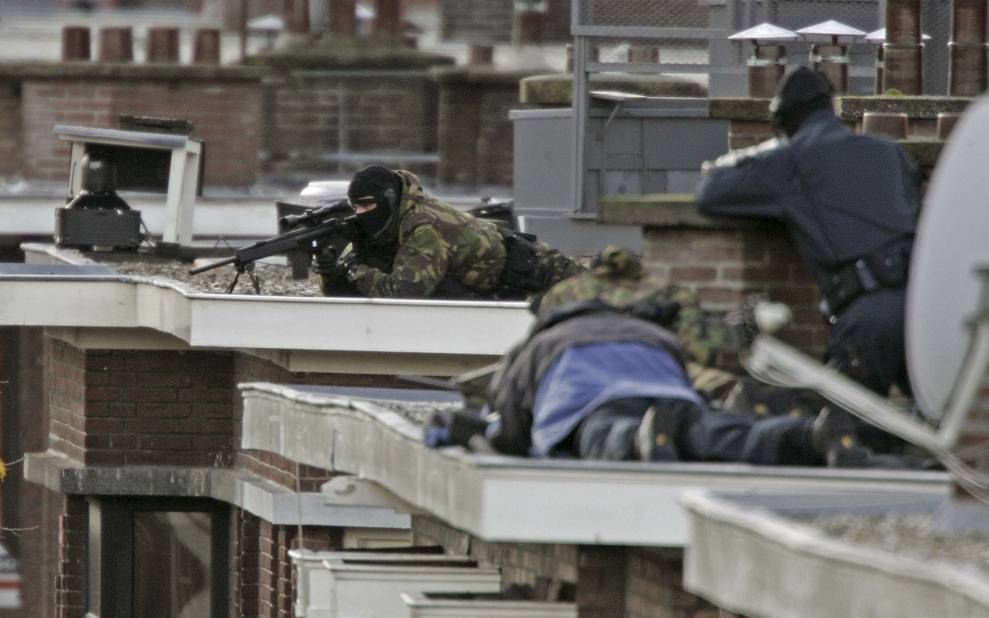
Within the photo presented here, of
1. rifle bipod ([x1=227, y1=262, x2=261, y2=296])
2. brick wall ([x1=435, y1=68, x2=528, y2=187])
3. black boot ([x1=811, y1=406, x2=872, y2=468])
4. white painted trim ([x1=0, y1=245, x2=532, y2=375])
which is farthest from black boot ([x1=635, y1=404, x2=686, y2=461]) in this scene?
brick wall ([x1=435, y1=68, x2=528, y2=187])

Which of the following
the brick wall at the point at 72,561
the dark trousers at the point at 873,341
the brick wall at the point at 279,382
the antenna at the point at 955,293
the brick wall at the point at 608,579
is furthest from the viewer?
the brick wall at the point at 72,561

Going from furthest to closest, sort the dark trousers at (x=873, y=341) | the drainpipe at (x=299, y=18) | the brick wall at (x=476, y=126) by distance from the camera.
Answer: the drainpipe at (x=299, y=18) → the brick wall at (x=476, y=126) → the dark trousers at (x=873, y=341)

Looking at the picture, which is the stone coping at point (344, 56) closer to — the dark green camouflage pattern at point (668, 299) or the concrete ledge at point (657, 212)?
the concrete ledge at point (657, 212)

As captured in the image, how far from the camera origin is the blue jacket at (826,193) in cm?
1009

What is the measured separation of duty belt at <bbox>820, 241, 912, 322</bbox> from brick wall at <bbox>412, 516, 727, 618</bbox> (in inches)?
42.0

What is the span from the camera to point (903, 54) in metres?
14.7

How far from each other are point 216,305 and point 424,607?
19.2ft

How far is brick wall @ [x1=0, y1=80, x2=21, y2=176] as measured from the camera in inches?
1310

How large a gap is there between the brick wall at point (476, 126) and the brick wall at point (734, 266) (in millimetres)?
24372

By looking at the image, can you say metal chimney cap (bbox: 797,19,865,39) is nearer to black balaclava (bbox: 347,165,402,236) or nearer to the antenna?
black balaclava (bbox: 347,165,402,236)

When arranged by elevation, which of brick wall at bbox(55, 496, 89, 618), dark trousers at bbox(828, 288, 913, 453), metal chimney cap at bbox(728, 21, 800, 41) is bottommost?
brick wall at bbox(55, 496, 89, 618)

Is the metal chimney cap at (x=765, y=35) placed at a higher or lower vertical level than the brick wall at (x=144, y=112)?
higher

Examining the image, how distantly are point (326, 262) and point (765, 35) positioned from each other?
2.52 m

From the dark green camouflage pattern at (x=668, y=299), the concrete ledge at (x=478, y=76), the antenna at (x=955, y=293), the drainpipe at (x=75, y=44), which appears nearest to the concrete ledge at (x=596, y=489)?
the antenna at (x=955, y=293)
